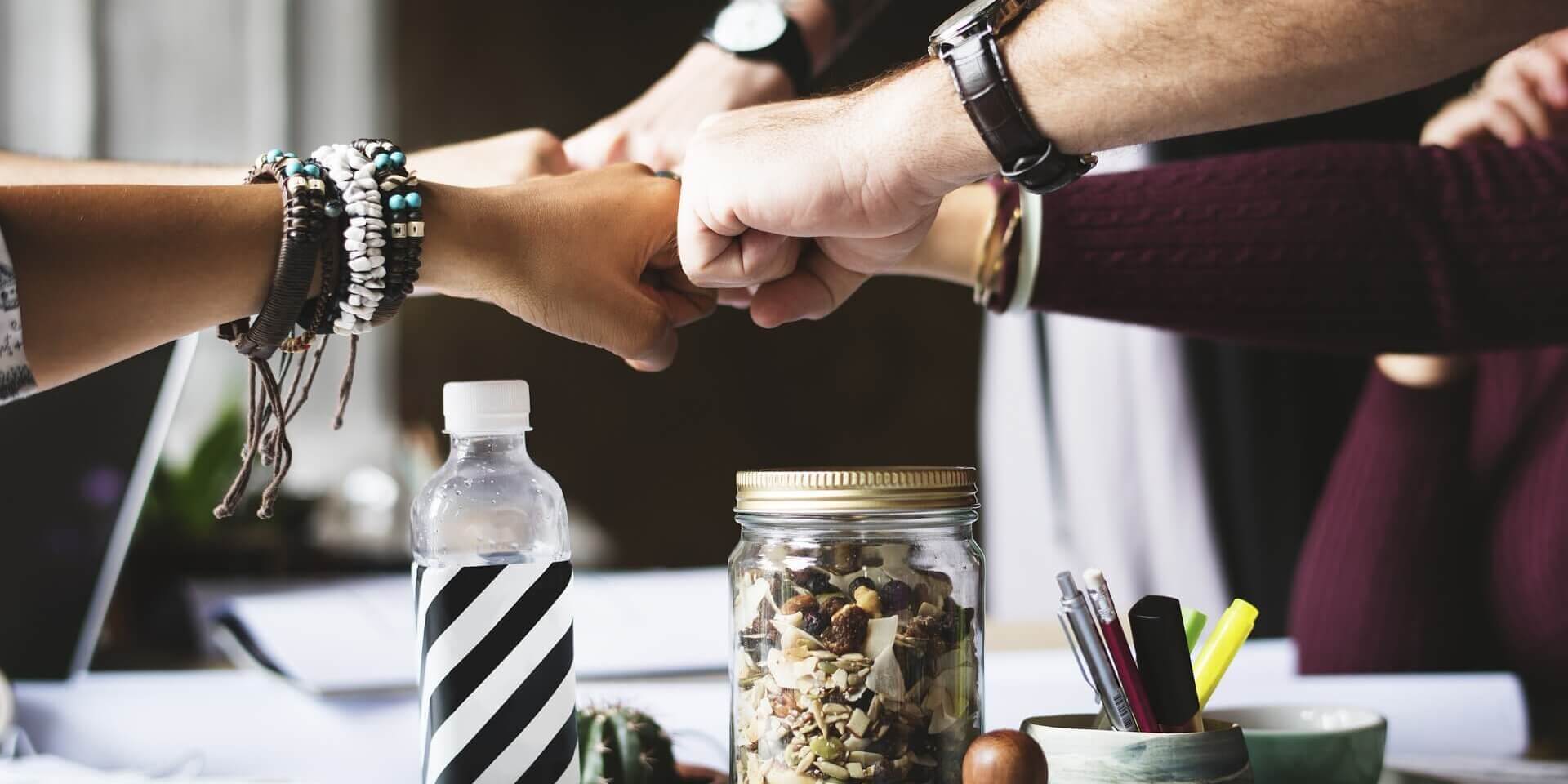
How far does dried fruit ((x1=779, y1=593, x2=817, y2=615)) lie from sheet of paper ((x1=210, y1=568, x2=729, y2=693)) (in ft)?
2.18

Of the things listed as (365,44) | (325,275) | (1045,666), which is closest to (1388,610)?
(1045,666)

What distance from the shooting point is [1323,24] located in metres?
0.49

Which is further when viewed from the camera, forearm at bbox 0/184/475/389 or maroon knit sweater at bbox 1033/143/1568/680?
maroon knit sweater at bbox 1033/143/1568/680

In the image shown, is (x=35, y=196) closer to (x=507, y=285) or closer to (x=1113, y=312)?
Answer: (x=507, y=285)

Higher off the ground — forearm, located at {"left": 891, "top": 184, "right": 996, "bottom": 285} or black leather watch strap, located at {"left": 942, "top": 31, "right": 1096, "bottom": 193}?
forearm, located at {"left": 891, "top": 184, "right": 996, "bottom": 285}

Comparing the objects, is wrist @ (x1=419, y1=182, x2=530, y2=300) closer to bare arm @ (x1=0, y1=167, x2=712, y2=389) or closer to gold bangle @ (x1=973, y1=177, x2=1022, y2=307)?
bare arm @ (x1=0, y1=167, x2=712, y2=389)

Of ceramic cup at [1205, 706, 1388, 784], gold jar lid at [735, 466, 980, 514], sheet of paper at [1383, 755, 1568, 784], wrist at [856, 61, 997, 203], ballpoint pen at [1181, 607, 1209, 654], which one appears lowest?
sheet of paper at [1383, 755, 1568, 784]

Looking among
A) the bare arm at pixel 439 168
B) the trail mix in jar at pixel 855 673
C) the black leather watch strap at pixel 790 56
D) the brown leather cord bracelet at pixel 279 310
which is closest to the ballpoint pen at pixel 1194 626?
the trail mix in jar at pixel 855 673

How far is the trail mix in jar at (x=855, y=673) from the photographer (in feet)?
1.59

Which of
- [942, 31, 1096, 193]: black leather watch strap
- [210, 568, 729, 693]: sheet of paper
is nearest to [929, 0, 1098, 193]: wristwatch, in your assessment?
[942, 31, 1096, 193]: black leather watch strap

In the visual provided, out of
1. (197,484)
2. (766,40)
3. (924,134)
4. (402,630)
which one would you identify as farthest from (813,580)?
(197,484)

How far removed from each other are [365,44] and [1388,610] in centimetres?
158

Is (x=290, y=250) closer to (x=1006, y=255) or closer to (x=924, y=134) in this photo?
(x=924, y=134)

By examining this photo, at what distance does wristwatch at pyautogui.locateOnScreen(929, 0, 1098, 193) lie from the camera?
1.86 feet
